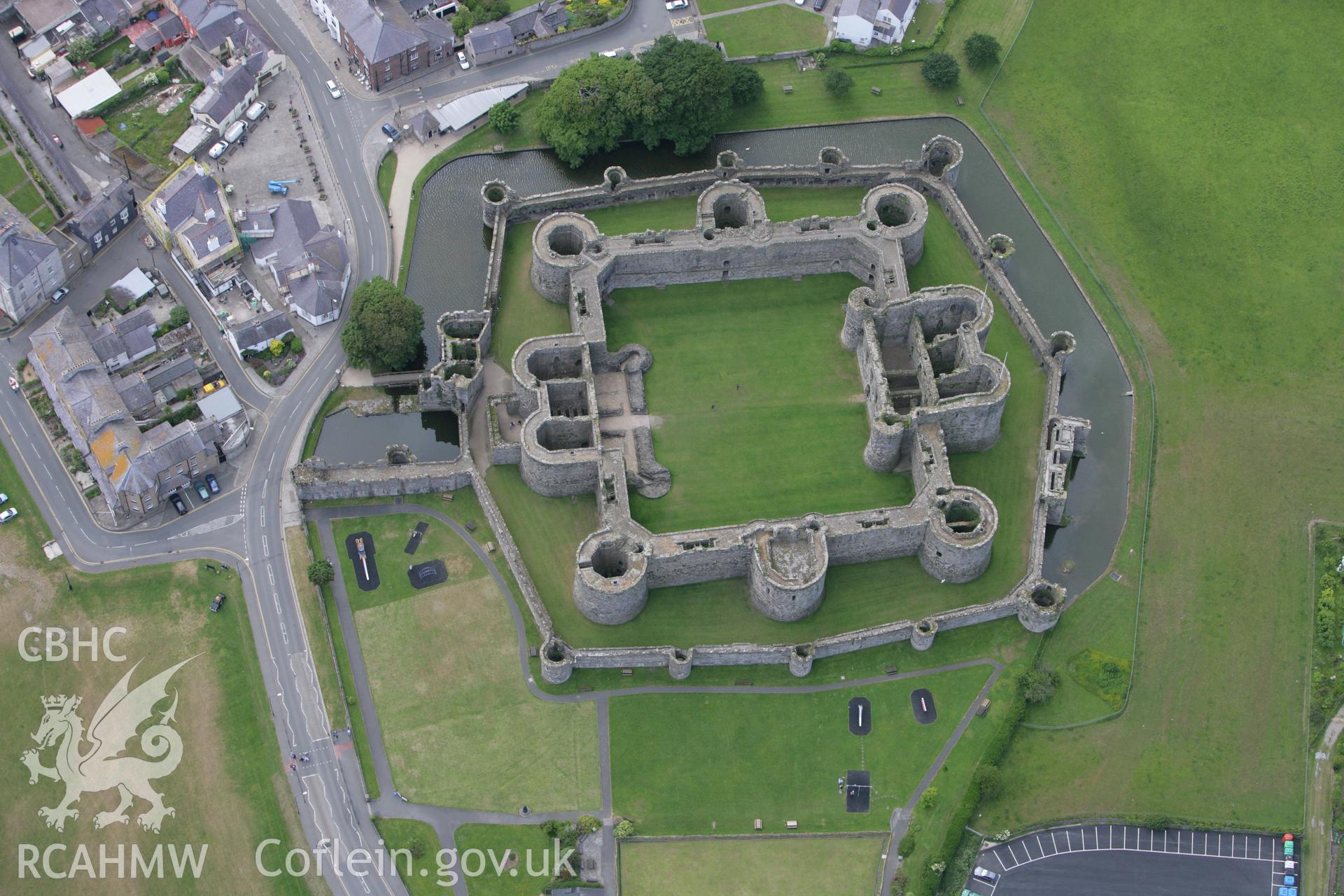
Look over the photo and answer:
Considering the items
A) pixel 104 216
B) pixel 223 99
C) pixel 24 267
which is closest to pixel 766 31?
pixel 223 99

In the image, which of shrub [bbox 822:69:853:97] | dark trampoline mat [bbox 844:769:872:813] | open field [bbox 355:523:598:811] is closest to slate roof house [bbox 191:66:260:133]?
open field [bbox 355:523:598:811]

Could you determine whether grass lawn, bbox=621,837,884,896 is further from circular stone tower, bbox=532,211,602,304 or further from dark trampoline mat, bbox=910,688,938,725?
circular stone tower, bbox=532,211,602,304

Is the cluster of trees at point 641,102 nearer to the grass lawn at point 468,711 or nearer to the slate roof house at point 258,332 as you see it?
the slate roof house at point 258,332

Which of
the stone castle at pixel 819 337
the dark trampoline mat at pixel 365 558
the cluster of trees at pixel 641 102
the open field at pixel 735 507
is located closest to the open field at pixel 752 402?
the open field at pixel 735 507

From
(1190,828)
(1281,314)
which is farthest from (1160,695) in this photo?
(1281,314)

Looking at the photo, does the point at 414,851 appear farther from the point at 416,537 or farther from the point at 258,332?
→ the point at 258,332
